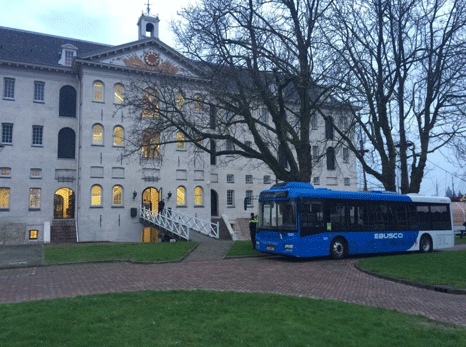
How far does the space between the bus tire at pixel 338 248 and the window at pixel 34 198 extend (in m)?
25.0

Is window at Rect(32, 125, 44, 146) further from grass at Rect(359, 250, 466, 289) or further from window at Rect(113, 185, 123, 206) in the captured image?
grass at Rect(359, 250, 466, 289)

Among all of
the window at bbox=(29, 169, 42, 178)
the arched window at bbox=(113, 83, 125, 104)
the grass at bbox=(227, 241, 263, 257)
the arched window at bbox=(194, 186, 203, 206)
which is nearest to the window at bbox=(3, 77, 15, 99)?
the window at bbox=(29, 169, 42, 178)

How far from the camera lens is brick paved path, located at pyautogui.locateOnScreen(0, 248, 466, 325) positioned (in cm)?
935

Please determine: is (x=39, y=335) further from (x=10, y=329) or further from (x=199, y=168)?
(x=199, y=168)

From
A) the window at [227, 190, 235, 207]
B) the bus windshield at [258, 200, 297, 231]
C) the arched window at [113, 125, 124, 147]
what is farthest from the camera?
the window at [227, 190, 235, 207]

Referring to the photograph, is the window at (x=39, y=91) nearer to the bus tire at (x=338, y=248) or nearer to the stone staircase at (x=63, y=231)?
the stone staircase at (x=63, y=231)

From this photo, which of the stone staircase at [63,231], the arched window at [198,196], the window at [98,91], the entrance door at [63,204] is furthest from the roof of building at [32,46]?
the arched window at [198,196]

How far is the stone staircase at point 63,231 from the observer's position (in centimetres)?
3158

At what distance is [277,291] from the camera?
10219 mm

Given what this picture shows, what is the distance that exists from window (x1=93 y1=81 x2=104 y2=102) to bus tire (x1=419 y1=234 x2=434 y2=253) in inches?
1031

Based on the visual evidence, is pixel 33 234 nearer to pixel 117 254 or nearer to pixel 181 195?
pixel 181 195

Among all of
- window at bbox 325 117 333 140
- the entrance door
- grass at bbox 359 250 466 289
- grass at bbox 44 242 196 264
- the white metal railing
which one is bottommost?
grass at bbox 359 250 466 289

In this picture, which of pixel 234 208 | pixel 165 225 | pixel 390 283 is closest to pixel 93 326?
pixel 390 283

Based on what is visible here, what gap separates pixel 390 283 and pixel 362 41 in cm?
1355
